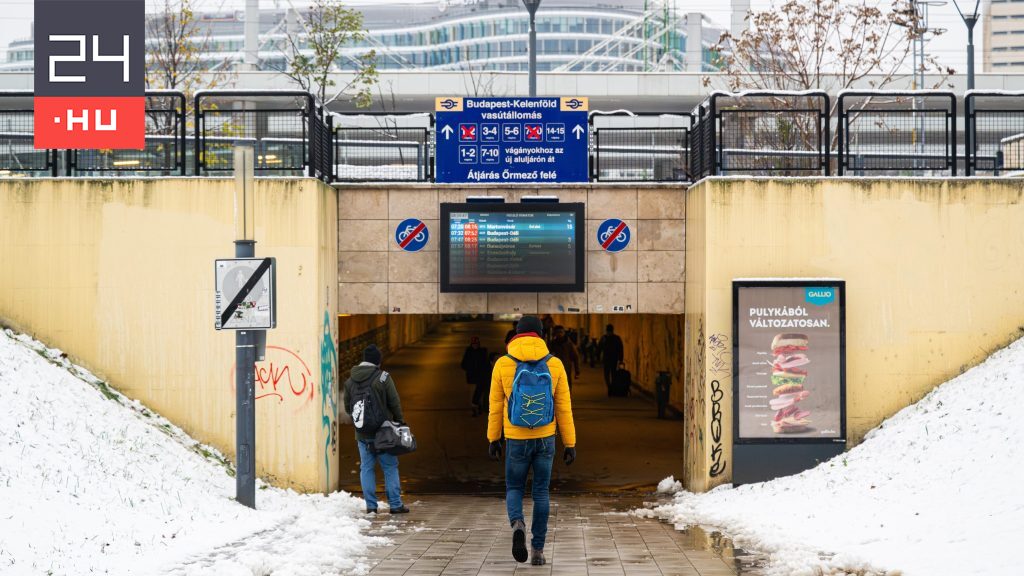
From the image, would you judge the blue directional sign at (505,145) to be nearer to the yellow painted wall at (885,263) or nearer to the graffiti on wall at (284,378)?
the yellow painted wall at (885,263)

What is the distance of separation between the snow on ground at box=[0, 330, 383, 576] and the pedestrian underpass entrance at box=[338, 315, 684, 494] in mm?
4035

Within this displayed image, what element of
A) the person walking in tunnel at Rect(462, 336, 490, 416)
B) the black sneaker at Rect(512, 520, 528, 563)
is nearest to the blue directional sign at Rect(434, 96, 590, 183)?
the black sneaker at Rect(512, 520, 528, 563)

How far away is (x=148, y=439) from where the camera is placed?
1149cm

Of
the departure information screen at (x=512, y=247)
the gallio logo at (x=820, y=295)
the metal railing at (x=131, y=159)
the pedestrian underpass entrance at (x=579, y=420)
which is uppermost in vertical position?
the metal railing at (x=131, y=159)

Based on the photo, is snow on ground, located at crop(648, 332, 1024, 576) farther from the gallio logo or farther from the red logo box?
the red logo box

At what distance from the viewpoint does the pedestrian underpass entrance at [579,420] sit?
16.5 m

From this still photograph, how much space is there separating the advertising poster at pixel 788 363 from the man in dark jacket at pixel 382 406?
165 inches

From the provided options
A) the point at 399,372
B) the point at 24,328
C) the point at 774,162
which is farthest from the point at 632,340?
the point at 24,328

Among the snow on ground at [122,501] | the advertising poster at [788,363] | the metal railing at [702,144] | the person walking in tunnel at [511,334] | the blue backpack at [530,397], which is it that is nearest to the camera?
the snow on ground at [122,501]

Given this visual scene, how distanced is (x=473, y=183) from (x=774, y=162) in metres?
4.75

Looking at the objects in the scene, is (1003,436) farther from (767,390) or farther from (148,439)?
(148,439)

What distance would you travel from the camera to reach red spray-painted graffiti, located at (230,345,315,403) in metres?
13.0

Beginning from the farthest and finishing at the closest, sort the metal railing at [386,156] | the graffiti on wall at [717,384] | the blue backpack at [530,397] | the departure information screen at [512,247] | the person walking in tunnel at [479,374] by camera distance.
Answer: the person walking in tunnel at [479,374]
the metal railing at [386,156]
the departure information screen at [512,247]
the graffiti on wall at [717,384]
the blue backpack at [530,397]

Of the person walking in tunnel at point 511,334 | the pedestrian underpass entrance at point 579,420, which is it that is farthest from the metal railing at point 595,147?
the pedestrian underpass entrance at point 579,420
